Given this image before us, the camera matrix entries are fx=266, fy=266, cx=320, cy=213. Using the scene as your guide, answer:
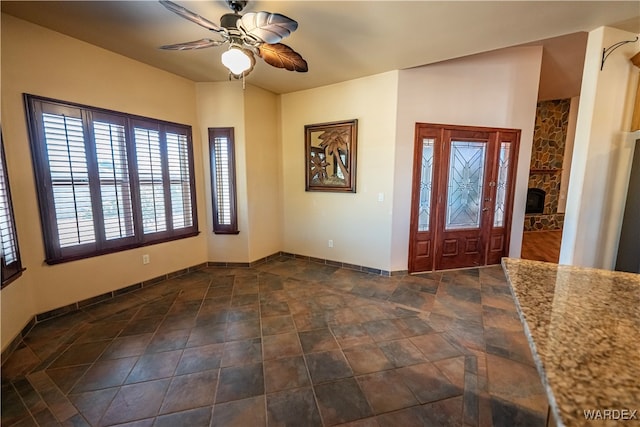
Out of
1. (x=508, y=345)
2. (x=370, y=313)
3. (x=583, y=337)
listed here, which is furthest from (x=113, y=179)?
(x=508, y=345)

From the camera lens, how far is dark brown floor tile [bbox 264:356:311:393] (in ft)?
5.91

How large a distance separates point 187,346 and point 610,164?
412 centimetres

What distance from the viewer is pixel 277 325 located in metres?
2.53

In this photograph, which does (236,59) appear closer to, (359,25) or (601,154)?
(359,25)

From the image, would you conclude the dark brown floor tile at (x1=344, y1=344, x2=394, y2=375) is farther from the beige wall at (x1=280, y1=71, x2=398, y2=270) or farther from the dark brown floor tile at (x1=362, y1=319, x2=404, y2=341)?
the beige wall at (x1=280, y1=71, x2=398, y2=270)

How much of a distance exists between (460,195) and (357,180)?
1484 mm

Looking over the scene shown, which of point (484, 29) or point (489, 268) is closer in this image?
point (484, 29)

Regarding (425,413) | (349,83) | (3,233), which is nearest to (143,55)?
(3,233)

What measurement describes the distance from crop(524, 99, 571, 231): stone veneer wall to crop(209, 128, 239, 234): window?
22.5 feet

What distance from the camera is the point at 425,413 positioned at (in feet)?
5.20

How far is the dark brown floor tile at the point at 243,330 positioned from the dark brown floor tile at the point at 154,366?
414 millimetres

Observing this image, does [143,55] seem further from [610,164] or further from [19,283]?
[610,164]

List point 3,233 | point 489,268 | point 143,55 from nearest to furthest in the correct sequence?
point 3,233 < point 143,55 < point 489,268

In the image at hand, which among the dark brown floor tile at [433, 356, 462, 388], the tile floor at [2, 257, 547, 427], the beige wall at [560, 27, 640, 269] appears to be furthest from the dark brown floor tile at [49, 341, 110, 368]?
the beige wall at [560, 27, 640, 269]
